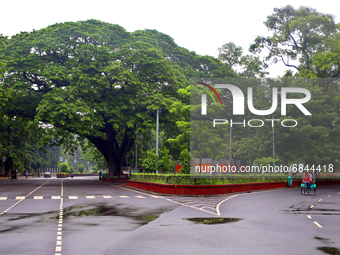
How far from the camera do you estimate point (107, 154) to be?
168 feet

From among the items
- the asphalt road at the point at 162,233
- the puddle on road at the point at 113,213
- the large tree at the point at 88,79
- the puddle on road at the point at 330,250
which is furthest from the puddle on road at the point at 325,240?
the large tree at the point at 88,79

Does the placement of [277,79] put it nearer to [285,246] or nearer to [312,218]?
[312,218]

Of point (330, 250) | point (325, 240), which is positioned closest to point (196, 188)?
point (325, 240)

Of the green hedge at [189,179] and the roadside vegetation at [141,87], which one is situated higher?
the roadside vegetation at [141,87]

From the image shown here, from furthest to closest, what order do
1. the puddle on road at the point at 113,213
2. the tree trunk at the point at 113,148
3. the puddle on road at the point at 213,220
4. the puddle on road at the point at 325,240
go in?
the tree trunk at the point at 113,148
the puddle on road at the point at 113,213
the puddle on road at the point at 213,220
the puddle on road at the point at 325,240

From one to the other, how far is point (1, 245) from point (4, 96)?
29.3m

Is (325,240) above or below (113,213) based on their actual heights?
Result: above

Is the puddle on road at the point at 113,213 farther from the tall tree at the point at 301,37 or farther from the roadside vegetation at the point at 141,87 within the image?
the tall tree at the point at 301,37

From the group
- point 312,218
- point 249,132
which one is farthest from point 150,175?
point 249,132

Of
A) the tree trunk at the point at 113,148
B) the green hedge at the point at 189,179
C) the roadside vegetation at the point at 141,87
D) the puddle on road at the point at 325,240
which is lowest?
the puddle on road at the point at 325,240

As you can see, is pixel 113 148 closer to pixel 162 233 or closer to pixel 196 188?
pixel 196 188

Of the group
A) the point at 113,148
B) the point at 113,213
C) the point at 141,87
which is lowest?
the point at 113,213

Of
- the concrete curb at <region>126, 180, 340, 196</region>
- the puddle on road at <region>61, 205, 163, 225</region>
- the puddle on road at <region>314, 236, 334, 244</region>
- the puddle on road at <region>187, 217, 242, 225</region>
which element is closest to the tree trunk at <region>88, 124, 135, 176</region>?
the concrete curb at <region>126, 180, 340, 196</region>

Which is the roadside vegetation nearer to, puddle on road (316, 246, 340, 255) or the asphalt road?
the asphalt road
